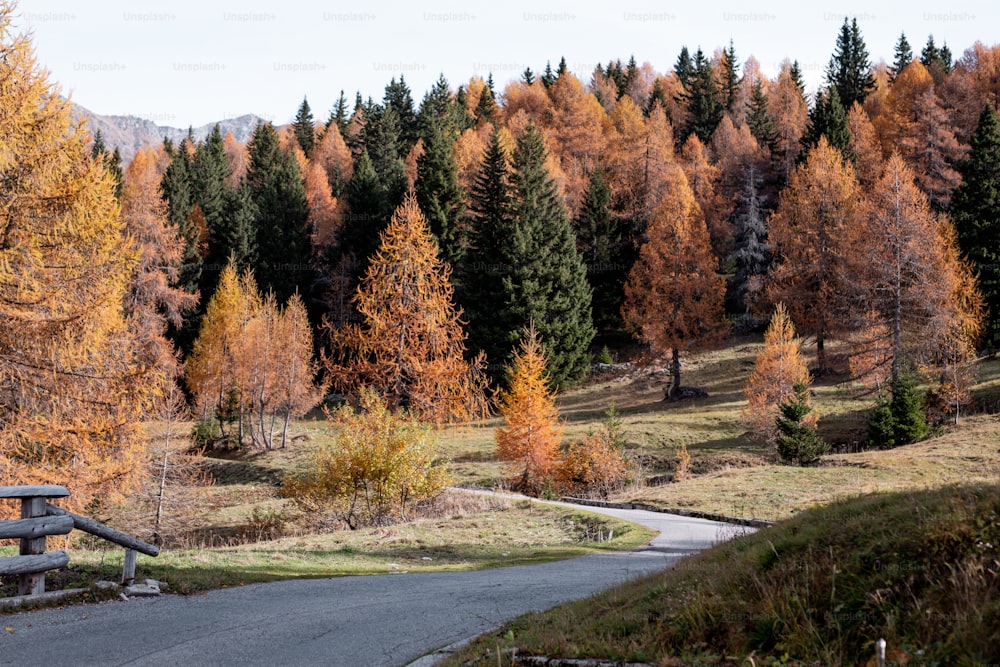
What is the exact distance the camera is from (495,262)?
5362 cm

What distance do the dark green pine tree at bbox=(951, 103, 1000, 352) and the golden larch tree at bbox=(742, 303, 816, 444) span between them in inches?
681

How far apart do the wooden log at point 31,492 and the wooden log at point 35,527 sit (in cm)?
30

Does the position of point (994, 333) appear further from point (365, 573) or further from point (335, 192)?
point (335, 192)

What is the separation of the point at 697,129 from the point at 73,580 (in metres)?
78.7

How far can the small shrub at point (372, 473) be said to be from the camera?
21109mm

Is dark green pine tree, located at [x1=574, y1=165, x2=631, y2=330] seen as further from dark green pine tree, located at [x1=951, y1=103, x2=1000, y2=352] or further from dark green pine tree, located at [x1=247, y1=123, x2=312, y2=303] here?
dark green pine tree, located at [x1=951, y1=103, x2=1000, y2=352]

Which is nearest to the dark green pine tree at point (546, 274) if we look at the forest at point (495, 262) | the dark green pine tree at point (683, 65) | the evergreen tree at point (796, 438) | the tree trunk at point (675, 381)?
the forest at point (495, 262)

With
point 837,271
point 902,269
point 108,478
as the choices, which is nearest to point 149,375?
point 108,478

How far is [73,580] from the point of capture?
385 inches

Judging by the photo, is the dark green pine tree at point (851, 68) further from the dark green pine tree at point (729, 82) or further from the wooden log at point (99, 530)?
the wooden log at point (99, 530)

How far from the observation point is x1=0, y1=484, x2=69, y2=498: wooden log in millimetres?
8703

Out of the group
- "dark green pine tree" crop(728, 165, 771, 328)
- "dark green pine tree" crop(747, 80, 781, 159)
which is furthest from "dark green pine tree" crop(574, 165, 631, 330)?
"dark green pine tree" crop(747, 80, 781, 159)

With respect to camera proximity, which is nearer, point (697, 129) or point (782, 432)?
point (782, 432)

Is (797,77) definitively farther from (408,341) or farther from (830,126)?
(408,341)
